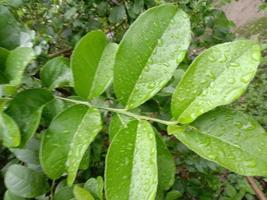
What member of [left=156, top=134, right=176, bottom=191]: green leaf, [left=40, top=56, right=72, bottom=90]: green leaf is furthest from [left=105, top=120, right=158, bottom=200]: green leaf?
[left=40, top=56, right=72, bottom=90]: green leaf

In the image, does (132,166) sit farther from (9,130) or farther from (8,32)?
(8,32)

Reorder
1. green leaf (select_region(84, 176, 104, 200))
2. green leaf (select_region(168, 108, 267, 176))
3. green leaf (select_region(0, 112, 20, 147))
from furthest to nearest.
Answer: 1. green leaf (select_region(84, 176, 104, 200))
2. green leaf (select_region(0, 112, 20, 147))
3. green leaf (select_region(168, 108, 267, 176))

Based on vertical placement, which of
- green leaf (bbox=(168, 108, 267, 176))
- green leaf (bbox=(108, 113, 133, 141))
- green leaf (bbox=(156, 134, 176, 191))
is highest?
green leaf (bbox=(108, 113, 133, 141))

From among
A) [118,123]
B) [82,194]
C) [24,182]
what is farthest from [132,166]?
[24,182]

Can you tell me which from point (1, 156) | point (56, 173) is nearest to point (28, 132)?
point (56, 173)

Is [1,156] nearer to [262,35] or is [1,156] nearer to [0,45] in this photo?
[0,45]

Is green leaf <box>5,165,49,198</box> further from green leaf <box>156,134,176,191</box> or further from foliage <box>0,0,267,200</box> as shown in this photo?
green leaf <box>156,134,176,191</box>

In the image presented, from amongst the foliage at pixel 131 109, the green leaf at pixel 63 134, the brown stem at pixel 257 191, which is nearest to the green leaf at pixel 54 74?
the foliage at pixel 131 109
